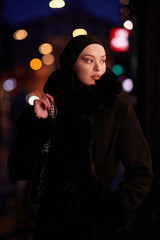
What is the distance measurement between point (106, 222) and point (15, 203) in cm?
419

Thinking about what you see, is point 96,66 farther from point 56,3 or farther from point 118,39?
point 118,39

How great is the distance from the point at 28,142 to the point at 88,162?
375 mm

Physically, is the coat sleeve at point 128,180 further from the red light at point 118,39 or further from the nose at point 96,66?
the red light at point 118,39

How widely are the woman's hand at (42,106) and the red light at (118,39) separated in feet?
29.8

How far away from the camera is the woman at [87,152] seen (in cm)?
174

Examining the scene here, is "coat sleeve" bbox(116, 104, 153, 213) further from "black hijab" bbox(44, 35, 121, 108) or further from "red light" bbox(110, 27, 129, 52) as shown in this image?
"red light" bbox(110, 27, 129, 52)

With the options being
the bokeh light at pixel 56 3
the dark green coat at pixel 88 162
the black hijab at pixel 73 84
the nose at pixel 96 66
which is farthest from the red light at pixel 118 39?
the dark green coat at pixel 88 162

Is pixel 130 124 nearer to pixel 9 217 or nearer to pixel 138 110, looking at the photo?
pixel 138 110

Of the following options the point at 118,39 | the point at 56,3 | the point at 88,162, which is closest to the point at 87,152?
the point at 88,162

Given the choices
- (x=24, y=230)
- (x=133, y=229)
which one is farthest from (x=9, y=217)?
(x=133, y=229)

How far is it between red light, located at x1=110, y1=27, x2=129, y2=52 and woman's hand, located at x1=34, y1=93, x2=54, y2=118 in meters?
9.10

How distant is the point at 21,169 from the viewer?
6.23 feet

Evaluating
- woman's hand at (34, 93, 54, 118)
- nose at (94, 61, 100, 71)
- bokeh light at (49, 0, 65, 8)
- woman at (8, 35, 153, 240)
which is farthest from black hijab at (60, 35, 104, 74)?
bokeh light at (49, 0, 65, 8)

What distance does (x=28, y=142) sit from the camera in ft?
6.17
